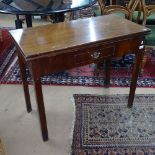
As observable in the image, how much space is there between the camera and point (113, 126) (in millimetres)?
1724

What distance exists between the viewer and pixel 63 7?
6.00ft

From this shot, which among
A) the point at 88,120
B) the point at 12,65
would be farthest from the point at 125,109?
the point at 12,65

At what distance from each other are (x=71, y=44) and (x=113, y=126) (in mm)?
758

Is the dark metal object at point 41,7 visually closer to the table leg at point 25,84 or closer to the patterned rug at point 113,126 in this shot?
the table leg at point 25,84

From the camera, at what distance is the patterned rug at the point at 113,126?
60.8 inches

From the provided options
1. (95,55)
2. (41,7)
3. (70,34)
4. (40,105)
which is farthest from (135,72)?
(41,7)

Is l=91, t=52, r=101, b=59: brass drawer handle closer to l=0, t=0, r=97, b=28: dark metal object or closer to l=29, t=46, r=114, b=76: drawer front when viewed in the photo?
l=29, t=46, r=114, b=76: drawer front

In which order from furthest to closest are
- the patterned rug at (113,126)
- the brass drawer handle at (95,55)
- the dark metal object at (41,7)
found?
the dark metal object at (41,7), the patterned rug at (113,126), the brass drawer handle at (95,55)

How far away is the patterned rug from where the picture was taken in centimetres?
154

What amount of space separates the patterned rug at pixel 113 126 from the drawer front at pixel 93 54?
0.56m

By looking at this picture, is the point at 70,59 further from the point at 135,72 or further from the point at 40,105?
the point at 135,72

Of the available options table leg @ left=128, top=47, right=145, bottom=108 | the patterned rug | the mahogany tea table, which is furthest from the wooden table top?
the patterned rug

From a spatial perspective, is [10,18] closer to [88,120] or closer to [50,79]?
[50,79]

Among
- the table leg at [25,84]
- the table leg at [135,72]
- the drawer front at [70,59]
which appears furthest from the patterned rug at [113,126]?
the drawer front at [70,59]
